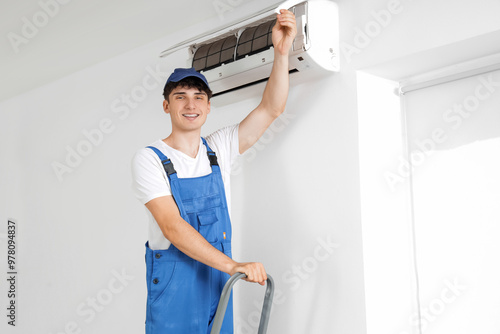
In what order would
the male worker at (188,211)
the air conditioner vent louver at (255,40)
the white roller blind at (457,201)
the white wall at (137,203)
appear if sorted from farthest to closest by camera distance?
the air conditioner vent louver at (255,40) < the white wall at (137,203) < the white roller blind at (457,201) < the male worker at (188,211)

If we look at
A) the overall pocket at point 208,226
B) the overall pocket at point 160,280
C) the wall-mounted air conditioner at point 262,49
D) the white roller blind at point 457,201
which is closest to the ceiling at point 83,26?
the wall-mounted air conditioner at point 262,49

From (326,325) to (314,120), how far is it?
792mm

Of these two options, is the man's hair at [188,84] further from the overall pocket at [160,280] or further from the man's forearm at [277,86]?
the overall pocket at [160,280]

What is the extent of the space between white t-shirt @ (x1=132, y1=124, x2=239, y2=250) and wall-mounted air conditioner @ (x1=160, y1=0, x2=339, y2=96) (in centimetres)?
27

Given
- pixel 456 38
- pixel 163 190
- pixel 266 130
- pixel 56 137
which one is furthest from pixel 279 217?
pixel 56 137

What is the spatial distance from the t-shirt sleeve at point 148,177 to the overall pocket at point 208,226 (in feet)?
0.47

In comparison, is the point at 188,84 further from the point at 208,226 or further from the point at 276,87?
the point at 208,226

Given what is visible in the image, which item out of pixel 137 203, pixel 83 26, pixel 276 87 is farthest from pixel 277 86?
pixel 83 26

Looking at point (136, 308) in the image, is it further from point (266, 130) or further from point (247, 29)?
point (247, 29)

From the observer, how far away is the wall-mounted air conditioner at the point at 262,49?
196 cm

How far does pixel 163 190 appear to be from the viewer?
5.85 ft

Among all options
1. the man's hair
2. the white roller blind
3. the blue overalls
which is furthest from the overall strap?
the white roller blind

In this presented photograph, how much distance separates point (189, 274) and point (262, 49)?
922 millimetres

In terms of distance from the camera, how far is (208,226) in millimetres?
1806
